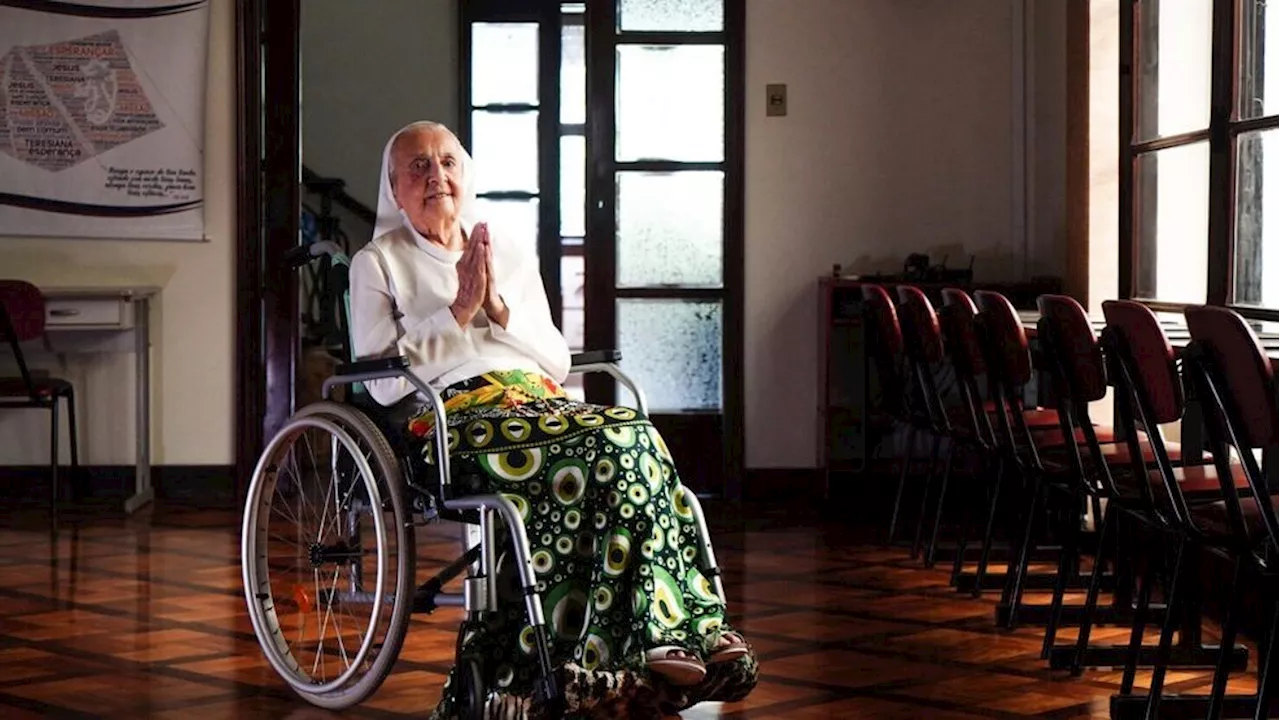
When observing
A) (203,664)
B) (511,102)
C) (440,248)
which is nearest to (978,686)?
(440,248)

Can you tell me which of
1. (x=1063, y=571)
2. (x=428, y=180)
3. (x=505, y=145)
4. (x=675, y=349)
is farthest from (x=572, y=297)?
(x=428, y=180)

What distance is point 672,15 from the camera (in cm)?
663

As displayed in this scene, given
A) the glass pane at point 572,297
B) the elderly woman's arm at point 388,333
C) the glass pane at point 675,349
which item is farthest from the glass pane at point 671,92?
the glass pane at point 572,297

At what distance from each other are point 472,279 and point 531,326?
0.77 feet

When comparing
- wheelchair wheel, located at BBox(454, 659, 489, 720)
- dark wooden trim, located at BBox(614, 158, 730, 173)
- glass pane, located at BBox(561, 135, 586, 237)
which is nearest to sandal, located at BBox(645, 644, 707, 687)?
wheelchair wheel, located at BBox(454, 659, 489, 720)

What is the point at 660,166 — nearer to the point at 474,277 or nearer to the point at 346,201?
the point at 474,277

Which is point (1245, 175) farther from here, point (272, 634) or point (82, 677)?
point (82, 677)

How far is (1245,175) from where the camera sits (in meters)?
4.73

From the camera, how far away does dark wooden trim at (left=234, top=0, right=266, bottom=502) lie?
661cm

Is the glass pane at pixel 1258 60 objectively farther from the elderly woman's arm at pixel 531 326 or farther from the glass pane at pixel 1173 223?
the elderly woman's arm at pixel 531 326

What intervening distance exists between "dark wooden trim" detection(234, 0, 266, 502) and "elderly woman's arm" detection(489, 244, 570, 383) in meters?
3.17

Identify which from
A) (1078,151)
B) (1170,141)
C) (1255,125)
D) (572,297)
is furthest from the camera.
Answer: (572,297)

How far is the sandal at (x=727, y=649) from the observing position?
9.82ft

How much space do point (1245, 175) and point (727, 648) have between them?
250 cm
